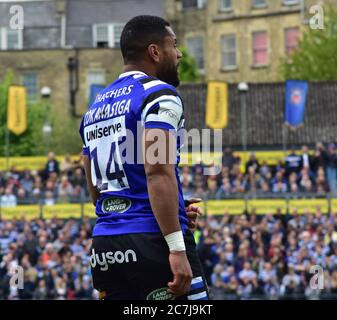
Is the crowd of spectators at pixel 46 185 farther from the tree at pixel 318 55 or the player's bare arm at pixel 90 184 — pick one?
the tree at pixel 318 55

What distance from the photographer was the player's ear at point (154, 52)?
6535 millimetres

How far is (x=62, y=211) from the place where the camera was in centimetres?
2794

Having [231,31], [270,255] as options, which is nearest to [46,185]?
[270,255]

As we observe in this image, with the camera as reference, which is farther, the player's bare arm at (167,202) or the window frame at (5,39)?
the window frame at (5,39)

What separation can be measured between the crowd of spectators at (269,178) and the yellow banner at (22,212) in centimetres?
333

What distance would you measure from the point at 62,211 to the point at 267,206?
452cm

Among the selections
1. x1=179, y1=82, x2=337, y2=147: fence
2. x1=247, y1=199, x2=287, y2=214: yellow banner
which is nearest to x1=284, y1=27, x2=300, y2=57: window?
x1=179, y1=82, x2=337, y2=147: fence

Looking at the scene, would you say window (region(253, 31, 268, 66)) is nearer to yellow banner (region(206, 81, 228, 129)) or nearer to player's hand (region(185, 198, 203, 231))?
yellow banner (region(206, 81, 228, 129))

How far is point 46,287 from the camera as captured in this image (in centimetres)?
2428

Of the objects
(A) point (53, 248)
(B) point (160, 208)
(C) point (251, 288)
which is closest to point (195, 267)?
(B) point (160, 208)

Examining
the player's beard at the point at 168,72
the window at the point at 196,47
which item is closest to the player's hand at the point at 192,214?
the player's beard at the point at 168,72

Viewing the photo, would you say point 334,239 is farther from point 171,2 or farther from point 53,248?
point 171,2

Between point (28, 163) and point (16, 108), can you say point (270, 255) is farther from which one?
point (16, 108)

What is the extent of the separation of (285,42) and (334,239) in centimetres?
3974
